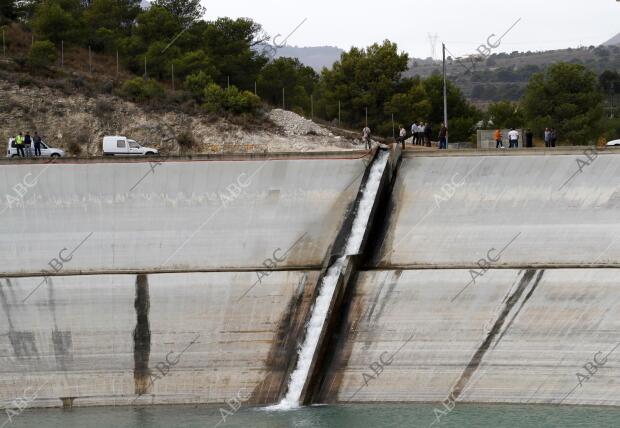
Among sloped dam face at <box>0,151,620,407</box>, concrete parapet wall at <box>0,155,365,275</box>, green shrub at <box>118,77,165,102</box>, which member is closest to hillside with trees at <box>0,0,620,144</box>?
green shrub at <box>118,77,165,102</box>

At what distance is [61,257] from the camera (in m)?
35.3

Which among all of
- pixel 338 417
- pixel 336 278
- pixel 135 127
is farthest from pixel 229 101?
pixel 338 417

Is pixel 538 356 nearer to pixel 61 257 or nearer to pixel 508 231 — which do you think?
pixel 508 231

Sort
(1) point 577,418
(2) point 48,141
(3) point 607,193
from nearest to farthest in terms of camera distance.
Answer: (1) point 577,418 → (3) point 607,193 → (2) point 48,141

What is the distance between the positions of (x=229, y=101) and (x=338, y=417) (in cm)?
3016

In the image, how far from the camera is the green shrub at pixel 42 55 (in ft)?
187

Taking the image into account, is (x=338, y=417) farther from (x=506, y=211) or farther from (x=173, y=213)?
(x=173, y=213)

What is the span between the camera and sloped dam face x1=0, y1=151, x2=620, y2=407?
29.9 metres

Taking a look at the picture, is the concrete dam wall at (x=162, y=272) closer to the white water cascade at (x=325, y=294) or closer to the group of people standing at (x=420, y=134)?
the white water cascade at (x=325, y=294)

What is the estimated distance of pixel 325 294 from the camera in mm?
32125

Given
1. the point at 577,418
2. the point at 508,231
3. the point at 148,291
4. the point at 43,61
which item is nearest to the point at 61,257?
the point at 148,291

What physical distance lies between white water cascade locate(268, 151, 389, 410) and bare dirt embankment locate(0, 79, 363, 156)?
15000mm

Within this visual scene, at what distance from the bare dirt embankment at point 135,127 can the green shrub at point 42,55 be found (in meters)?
3.10

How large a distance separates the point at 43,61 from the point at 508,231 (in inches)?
1285
